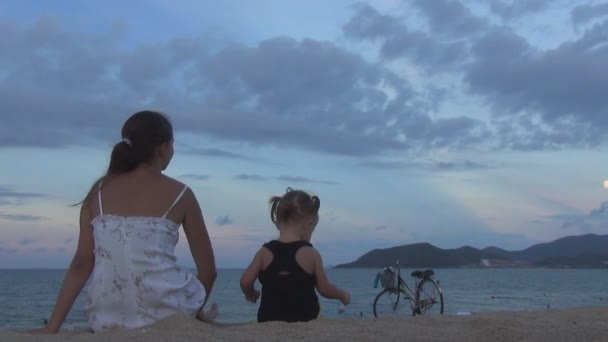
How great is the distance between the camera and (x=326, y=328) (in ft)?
13.0

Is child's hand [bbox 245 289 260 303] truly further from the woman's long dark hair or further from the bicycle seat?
the bicycle seat

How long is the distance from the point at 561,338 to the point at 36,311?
3428 cm

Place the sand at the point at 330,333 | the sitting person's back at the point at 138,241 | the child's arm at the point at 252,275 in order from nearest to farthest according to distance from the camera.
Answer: the sand at the point at 330,333 < the sitting person's back at the point at 138,241 < the child's arm at the point at 252,275

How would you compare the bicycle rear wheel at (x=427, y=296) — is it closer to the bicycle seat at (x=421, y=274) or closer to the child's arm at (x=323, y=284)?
the bicycle seat at (x=421, y=274)

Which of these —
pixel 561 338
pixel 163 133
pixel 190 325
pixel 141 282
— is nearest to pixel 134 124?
pixel 163 133

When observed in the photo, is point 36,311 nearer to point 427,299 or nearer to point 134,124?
point 427,299

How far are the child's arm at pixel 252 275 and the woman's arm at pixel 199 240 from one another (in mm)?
960

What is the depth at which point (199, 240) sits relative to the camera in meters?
3.70

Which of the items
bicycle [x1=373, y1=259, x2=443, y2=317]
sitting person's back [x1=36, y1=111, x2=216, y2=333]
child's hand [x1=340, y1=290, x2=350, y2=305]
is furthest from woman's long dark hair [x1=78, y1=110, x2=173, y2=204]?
bicycle [x1=373, y1=259, x2=443, y2=317]

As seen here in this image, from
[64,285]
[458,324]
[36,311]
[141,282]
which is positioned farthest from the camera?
[36,311]

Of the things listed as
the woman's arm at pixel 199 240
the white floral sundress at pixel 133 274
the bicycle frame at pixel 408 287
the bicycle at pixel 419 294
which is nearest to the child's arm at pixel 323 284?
the woman's arm at pixel 199 240

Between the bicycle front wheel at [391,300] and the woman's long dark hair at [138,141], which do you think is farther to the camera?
the bicycle front wheel at [391,300]

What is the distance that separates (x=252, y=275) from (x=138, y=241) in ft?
4.88

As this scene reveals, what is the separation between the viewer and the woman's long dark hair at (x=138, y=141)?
141 inches
